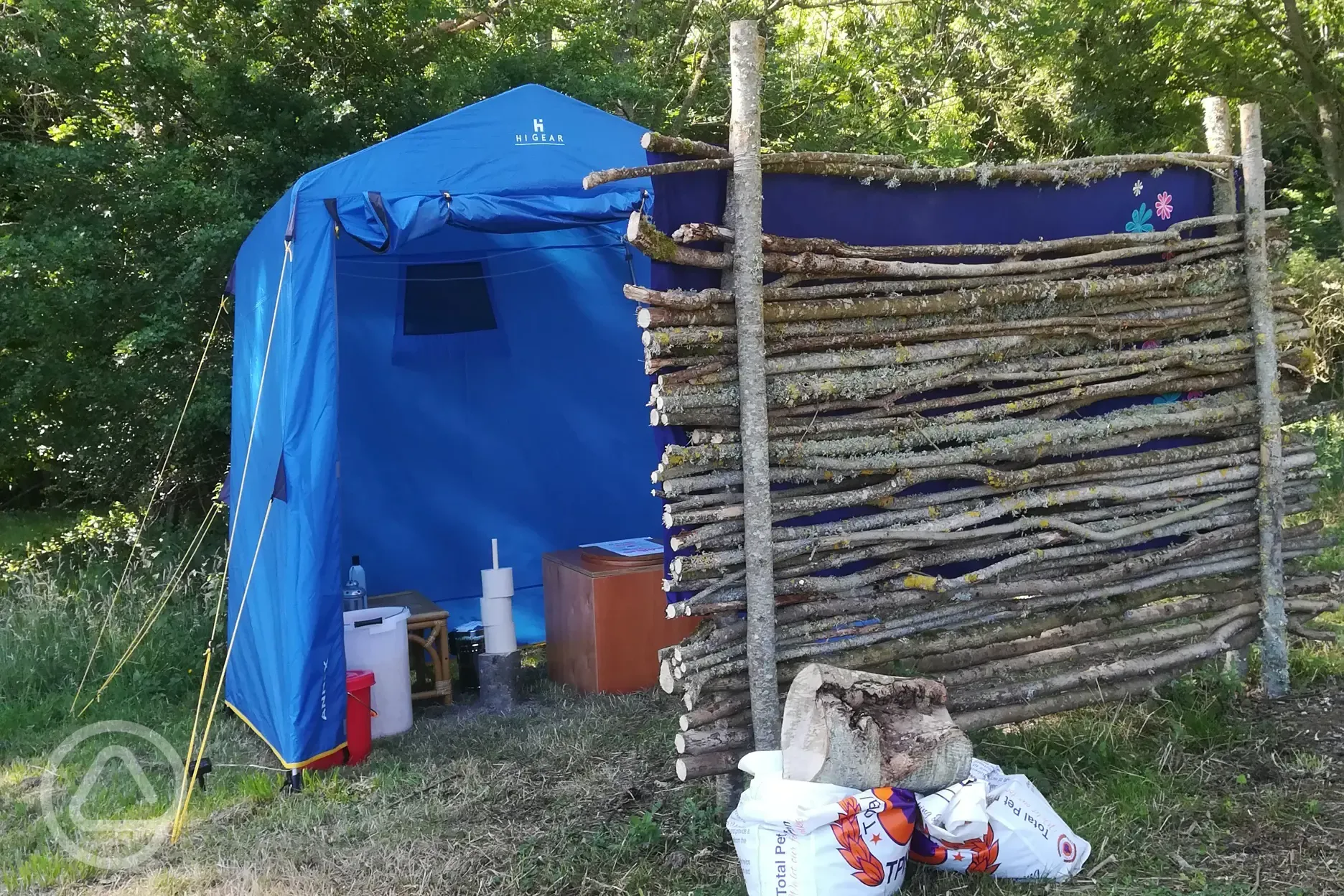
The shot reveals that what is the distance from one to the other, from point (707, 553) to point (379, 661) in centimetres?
191

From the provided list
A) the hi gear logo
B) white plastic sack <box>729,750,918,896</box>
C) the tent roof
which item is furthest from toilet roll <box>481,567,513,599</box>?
white plastic sack <box>729,750,918,896</box>

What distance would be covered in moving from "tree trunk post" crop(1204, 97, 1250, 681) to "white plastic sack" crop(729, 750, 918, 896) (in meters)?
2.01

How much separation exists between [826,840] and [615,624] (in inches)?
87.7

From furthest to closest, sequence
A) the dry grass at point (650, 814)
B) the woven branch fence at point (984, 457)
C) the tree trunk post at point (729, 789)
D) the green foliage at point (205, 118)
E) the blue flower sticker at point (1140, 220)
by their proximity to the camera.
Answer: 1. the green foliage at point (205, 118)
2. the blue flower sticker at point (1140, 220)
3. the tree trunk post at point (729, 789)
4. the woven branch fence at point (984, 457)
5. the dry grass at point (650, 814)

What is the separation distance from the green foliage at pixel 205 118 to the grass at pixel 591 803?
237cm

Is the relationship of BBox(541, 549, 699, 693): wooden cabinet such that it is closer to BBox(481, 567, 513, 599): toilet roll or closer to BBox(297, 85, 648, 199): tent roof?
BBox(481, 567, 513, 599): toilet roll

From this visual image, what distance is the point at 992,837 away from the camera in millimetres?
2656

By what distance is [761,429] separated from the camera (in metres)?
2.96

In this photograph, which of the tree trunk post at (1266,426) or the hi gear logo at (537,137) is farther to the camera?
the hi gear logo at (537,137)

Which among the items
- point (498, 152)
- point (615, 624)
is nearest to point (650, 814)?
point (615, 624)

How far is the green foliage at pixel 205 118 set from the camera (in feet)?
19.3

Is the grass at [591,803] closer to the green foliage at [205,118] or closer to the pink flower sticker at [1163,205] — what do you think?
the pink flower sticker at [1163,205]

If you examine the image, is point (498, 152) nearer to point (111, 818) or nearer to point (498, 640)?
Result: point (498, 640)

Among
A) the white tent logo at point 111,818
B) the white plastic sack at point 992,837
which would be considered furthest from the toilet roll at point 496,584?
the white plastic sack at point 992,837
